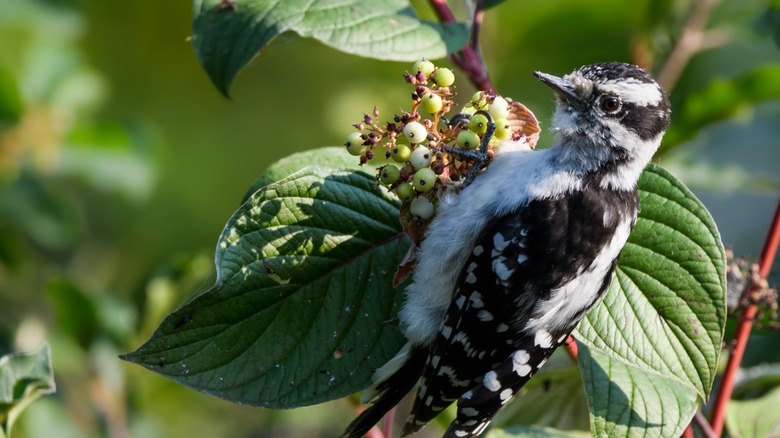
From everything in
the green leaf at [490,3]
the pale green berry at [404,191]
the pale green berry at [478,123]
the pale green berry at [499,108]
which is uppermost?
the green leaf at [490,3]

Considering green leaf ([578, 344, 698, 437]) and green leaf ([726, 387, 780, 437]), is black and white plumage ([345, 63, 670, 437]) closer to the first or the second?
green leaf ([578, 344, 698, 437])

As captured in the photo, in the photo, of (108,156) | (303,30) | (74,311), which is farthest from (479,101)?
(108,156)

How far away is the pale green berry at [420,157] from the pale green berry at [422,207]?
0.30 ft

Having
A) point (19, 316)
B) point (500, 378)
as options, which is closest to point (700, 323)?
point (500, 378)

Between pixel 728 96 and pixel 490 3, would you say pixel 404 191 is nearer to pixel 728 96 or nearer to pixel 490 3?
pixel 490 3

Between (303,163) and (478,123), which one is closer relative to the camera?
(478,123)

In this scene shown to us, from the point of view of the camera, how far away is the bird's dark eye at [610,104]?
8.06 ft

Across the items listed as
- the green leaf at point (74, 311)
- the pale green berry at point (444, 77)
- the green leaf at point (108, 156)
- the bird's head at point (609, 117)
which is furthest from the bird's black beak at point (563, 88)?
the green leaf at point (108, 156)

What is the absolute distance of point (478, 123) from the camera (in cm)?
206

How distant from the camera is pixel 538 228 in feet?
7.52

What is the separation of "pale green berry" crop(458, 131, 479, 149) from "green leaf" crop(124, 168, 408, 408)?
0.72 ft

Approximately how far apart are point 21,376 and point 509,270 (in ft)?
3.56

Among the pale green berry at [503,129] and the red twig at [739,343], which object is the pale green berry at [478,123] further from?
the red twig at [739,343]

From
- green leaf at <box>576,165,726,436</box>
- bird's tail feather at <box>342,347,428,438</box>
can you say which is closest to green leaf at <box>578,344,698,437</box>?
green leaf at <box>576,165,726,436</box>
